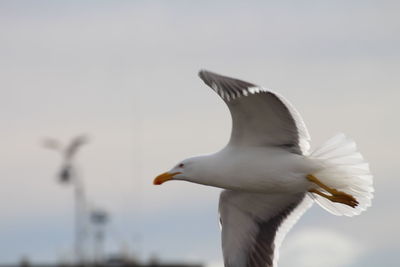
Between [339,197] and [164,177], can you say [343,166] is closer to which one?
[339,197]

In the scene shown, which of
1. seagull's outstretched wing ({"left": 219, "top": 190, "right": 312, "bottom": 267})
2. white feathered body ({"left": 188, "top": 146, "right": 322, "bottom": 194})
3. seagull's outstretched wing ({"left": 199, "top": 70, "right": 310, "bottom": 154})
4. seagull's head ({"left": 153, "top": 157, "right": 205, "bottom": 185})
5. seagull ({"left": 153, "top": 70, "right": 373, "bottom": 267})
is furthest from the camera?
seagull's outstretched wing ({"left": 219, "top": 190, "right": 312, "bottom": 267})

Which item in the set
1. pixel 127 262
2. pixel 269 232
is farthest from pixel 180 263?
pixel 269 232

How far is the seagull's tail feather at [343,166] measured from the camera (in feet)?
44.3

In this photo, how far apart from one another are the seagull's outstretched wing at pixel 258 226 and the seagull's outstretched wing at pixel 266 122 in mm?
1045

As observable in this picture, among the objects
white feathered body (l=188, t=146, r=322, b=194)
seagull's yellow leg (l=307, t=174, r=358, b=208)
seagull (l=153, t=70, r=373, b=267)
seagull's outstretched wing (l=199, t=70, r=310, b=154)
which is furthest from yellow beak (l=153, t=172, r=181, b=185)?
seagull's yellow leg (l=307, t=174, r=358, b=208)

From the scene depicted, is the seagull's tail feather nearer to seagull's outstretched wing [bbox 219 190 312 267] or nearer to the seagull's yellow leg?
the seagull's yellow leg

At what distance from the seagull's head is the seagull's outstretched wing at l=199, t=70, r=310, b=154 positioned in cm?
48

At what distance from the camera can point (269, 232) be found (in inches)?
573

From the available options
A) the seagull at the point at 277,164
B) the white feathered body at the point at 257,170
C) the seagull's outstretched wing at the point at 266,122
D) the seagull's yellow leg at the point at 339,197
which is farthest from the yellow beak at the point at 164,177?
the seagull's yellow leg at the point at 339,197

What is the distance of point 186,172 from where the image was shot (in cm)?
1357

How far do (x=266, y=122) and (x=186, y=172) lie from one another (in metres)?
1.11

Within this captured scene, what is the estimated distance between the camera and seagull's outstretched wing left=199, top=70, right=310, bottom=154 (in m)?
12.9

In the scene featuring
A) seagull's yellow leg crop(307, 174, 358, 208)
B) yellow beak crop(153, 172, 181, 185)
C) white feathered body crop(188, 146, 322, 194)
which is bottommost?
seagull's yellow leg crop(307, 174, 358, 208)

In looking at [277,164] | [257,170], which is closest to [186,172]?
[257,170]
